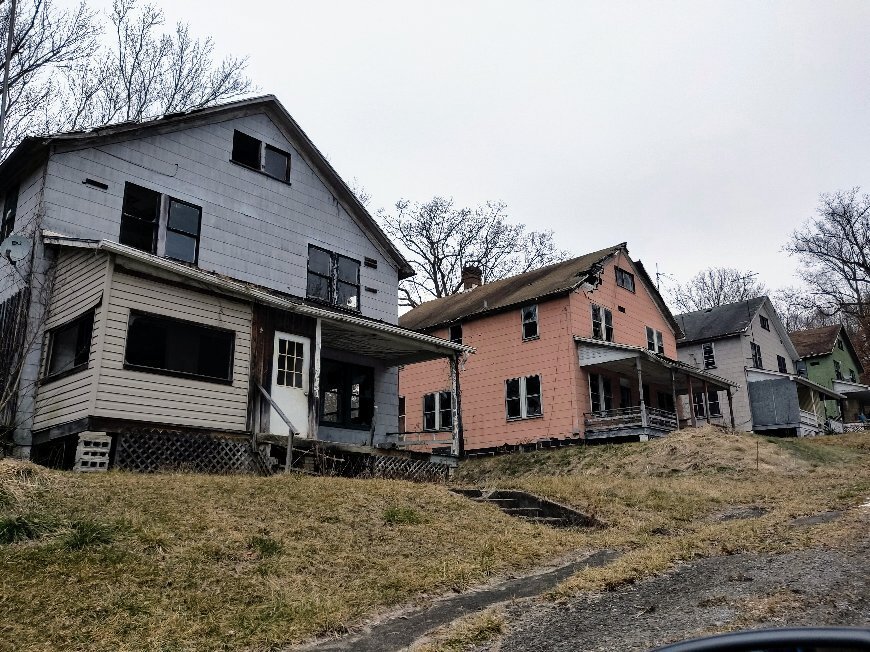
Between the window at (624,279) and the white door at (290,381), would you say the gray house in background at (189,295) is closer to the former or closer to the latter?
the white door at (290,381)

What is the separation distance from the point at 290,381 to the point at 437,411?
1416 cm

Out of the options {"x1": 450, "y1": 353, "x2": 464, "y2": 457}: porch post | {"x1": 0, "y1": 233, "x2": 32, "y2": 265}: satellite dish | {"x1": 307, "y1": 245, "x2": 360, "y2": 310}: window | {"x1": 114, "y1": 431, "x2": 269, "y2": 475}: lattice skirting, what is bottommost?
{"x1": 114, "y1": 431, "x2": 269, "y2": 475}: lattice skirting

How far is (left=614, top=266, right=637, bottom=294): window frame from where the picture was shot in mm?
30797

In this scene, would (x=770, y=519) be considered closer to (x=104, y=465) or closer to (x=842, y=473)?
(x=842, y=473)

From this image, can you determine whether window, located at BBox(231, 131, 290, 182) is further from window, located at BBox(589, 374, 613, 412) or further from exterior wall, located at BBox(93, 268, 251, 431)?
window, located at BBox(589, 374, 613, 412)

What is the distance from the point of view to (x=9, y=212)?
16.6m

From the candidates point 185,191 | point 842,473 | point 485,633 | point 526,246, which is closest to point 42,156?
point 185,191

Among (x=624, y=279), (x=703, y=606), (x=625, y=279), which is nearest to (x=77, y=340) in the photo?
(x=703, y=606)

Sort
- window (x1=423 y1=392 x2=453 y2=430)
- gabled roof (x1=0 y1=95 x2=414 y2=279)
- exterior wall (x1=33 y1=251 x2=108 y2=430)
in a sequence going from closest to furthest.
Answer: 1. exterior wall (x1=33 y1=251 x2=108 y2=430)
2. gabled roof (x1=0 y1=95 x2=414 y2=279)
3. window (x1=423 y1=392 x2=453 y2=430)

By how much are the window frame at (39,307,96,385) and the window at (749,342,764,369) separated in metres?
33.8

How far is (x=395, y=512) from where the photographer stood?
1060 cm

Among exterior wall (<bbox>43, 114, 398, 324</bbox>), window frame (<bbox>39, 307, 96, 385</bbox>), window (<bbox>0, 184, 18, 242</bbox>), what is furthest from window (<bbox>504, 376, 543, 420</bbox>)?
window (<bbox>0, 184, 18, 242</bbox>)

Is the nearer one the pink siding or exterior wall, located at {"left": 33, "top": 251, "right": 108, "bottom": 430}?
exterior wall, located at {"left": 33, "top": 251, "right": 108, "bottom": 430}

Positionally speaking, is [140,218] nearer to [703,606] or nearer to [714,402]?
[703,606]
